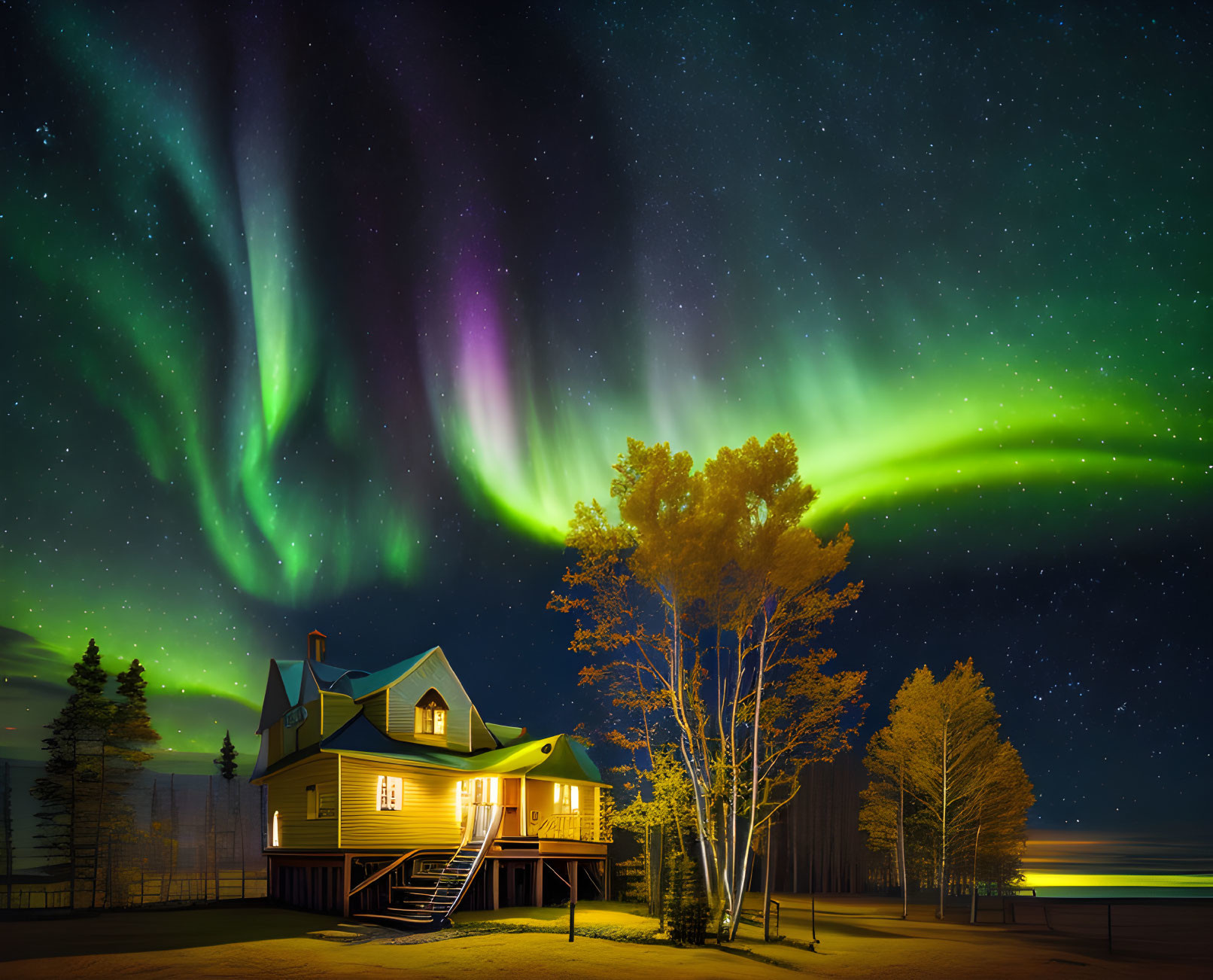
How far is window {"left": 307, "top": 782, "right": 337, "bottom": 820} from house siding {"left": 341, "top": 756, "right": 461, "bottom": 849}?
0.80m

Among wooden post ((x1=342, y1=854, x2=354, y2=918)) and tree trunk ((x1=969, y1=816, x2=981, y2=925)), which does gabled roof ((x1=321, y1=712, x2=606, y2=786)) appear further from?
tree trunk ((x1=969, y1=816, x2=981, y2=925))

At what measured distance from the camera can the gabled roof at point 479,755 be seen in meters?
31.7

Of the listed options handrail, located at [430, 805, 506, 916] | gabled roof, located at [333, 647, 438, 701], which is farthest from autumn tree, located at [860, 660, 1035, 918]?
gabled roof, located at [333, 647, 438, 701]

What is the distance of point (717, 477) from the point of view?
26.1m

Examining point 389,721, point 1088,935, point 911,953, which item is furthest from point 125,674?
point 1088,935

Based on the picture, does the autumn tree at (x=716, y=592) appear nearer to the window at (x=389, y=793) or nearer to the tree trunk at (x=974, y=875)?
the window at (x=389, y=793)

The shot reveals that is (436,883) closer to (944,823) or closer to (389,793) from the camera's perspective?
(389,793)

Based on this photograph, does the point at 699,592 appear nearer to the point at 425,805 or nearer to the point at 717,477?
the point at 717,477

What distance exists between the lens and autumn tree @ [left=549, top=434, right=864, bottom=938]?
25.5 meters

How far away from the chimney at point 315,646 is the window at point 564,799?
39.3 feet

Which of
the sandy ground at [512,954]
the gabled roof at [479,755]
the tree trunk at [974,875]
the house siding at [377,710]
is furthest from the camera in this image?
the tree trunk at [974,875]

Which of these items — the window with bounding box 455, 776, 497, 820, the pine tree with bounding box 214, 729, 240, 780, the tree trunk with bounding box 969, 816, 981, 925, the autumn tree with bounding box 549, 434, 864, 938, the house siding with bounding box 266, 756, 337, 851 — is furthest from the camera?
the pine tree with bounding box 214, 729, 240, 780

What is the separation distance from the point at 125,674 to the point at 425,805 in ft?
66.6

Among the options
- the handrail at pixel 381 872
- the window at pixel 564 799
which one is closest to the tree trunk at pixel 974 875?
the window at pixel 564 799
